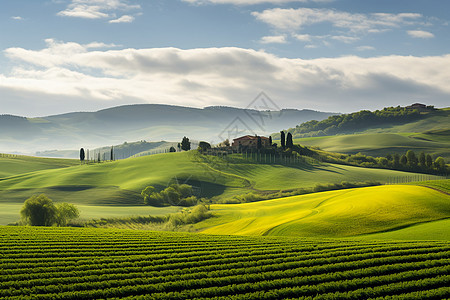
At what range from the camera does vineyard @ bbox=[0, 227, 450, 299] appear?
18.7 metres

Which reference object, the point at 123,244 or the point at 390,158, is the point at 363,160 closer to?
the point at 390,158

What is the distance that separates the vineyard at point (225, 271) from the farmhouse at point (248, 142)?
127037 millimetres

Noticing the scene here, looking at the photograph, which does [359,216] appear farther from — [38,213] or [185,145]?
[185,145]

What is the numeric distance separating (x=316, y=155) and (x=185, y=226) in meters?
106

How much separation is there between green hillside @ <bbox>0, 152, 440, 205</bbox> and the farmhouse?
15.8 meters

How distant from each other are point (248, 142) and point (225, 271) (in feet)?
455

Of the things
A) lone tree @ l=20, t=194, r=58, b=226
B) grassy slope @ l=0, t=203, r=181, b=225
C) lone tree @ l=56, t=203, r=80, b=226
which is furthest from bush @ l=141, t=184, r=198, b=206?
lone tree @ l=20, t=194, r=58, b=226

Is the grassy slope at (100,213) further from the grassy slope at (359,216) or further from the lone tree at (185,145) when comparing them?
the lone tree at (185,145)

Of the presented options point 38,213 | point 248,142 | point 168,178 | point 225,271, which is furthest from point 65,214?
point 248,142

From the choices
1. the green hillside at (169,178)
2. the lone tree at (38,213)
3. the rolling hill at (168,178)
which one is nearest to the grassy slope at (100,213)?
the rolling hill at (168,178)

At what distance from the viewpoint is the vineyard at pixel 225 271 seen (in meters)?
18.7

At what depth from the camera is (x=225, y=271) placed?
71.1 feet

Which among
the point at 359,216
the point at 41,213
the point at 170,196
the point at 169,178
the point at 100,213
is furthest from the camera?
the point at 169,178

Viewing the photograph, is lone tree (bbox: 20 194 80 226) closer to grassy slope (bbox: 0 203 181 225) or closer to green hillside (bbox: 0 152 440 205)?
grassy slope (bbox: 0 203 181 225)
